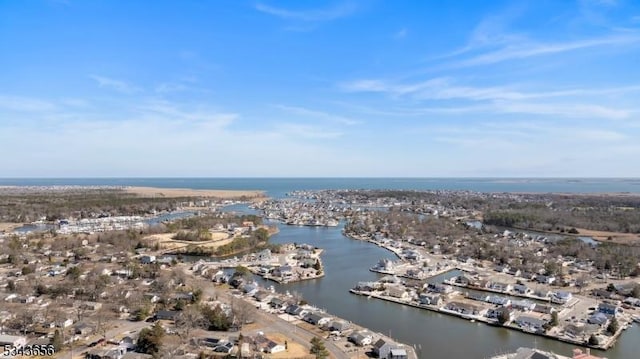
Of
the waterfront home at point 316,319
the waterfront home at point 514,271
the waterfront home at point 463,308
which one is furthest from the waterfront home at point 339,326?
the waterfront home at point 514,271

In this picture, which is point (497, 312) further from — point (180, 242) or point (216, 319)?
point (180, 242)

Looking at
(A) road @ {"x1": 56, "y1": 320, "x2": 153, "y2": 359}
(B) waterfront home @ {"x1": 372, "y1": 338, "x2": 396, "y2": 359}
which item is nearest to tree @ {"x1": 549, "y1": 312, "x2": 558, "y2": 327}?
(B) waterfront home @ {"x1": 372, "y1": 338, "x2": 396, "y2": 359}

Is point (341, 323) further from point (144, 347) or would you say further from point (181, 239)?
point (181, 239)

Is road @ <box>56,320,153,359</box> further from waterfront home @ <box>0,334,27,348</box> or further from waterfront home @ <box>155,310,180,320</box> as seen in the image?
waterfront home @ <box>0,334,27,348</box>

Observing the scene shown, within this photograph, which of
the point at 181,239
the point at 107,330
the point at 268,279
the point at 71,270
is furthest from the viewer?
the point at 181,239

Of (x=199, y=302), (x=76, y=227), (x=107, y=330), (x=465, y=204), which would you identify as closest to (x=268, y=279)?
(x=199, y=302)

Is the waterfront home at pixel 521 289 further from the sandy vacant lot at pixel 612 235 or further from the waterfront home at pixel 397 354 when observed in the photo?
the sandy vacant lot at pixel 612 235
